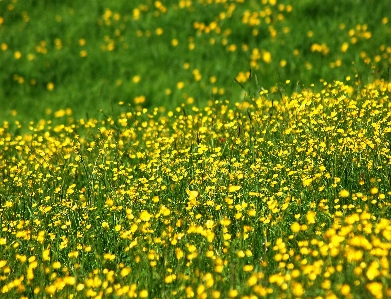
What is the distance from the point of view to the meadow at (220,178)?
2869mm

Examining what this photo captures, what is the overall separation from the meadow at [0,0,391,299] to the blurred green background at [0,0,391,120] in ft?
0.13

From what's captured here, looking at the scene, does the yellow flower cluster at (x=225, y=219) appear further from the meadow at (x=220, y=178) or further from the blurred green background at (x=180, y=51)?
the blurred green background at (x=180, y=51)

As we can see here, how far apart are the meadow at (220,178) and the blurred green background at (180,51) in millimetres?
38

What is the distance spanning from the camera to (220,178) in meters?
3.78

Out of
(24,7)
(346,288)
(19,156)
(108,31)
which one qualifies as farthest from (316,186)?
(24,7)

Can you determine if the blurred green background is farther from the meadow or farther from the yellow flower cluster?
the yellow flower cluster

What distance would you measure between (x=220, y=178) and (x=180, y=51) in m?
5.46

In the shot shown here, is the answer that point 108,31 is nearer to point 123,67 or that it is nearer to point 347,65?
point 123,67

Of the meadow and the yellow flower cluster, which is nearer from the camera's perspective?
the yellow flower cluster

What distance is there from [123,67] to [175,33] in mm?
1253

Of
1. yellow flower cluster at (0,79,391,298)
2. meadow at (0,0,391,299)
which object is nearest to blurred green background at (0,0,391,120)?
meadow at (0,0,391,299)

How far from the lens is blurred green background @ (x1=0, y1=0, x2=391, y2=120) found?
7.70m

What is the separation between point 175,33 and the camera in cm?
936

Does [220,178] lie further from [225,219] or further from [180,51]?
[180,51]
